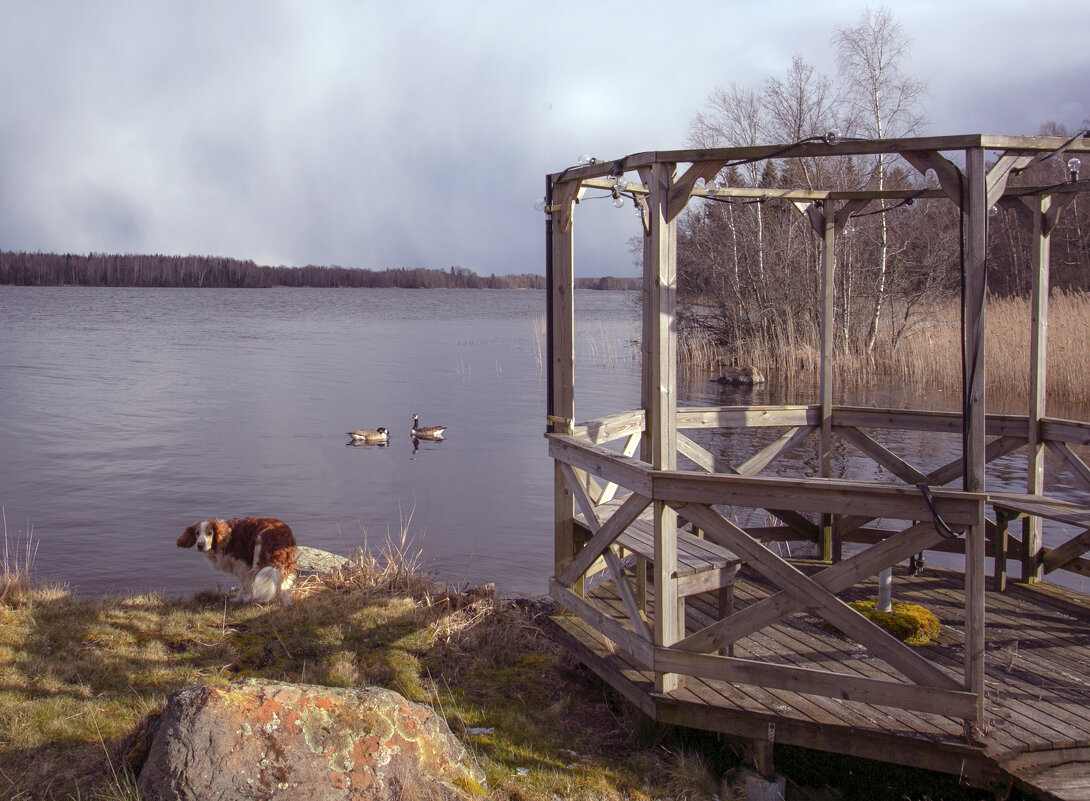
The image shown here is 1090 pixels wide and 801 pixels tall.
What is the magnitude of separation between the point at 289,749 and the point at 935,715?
9.99 ft

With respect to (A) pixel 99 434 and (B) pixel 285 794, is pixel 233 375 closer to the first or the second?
(A) pixel 99 434

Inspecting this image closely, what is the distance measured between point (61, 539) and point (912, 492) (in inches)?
424

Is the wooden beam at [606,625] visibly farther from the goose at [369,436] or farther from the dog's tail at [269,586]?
the goose at [369,436]

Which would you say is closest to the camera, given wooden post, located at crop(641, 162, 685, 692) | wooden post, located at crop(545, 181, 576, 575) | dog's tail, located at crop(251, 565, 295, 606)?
wooden post, located at crop(641, 162, 685, 692)

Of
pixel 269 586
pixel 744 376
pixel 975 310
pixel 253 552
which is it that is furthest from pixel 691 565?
pixel 744 376

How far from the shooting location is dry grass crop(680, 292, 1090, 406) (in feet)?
56.4

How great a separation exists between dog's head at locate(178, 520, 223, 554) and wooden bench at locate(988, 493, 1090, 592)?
564cm

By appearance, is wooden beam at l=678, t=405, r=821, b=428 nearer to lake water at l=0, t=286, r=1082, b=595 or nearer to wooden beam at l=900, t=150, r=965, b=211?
wooden beam at l=900, t=150, r=965, b=211

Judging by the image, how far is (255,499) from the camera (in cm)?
1395

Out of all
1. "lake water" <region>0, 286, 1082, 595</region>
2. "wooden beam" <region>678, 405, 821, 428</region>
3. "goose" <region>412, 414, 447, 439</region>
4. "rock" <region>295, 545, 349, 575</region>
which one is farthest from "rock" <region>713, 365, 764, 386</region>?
"wooden beam" <region>678, 405, 821, 428</region>

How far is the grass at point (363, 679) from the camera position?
4.68 meters

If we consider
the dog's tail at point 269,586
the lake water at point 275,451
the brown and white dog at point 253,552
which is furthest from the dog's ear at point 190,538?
the lake water at point 275,451

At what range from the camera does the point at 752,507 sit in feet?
15.5

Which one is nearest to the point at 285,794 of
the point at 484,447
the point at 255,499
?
the point at 255,499
